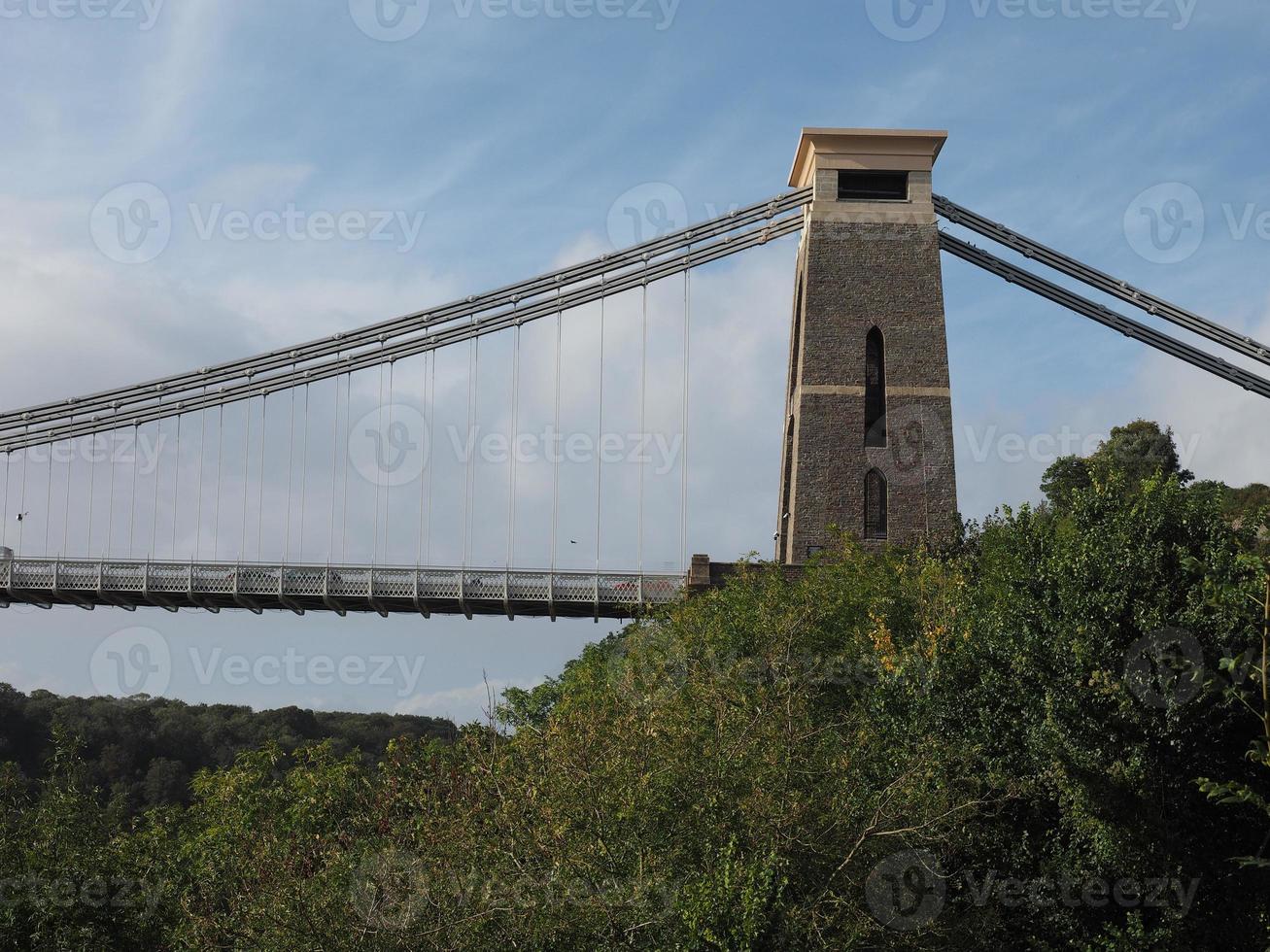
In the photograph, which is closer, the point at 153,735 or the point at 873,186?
the point at 873,186

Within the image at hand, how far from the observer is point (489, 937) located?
1549 cm

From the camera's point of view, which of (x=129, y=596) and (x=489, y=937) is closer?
(x=489, y=937)

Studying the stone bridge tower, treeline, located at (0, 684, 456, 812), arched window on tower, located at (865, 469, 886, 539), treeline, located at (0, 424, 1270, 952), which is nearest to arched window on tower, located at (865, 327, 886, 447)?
the stone bridge tower

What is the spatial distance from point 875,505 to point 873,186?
8.75m

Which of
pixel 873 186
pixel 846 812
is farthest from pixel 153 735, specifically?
pixel 846 812

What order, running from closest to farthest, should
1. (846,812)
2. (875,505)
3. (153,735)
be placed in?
(846,812), (875,505), (153,735)

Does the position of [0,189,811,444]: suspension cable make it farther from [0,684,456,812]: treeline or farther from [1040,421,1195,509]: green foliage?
[1040,421,1195,509]: green foliage

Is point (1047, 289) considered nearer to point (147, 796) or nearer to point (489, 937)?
point (489, 937)

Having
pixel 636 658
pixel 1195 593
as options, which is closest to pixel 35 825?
pixel 636 658

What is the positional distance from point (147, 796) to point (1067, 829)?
42.7 meters

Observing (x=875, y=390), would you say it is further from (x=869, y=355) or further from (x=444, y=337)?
(x=444, y=337)

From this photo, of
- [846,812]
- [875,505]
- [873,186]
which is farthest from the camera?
[873,186]

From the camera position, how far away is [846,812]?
16.3 meters

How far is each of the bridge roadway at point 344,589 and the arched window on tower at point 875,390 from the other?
20.6ft
